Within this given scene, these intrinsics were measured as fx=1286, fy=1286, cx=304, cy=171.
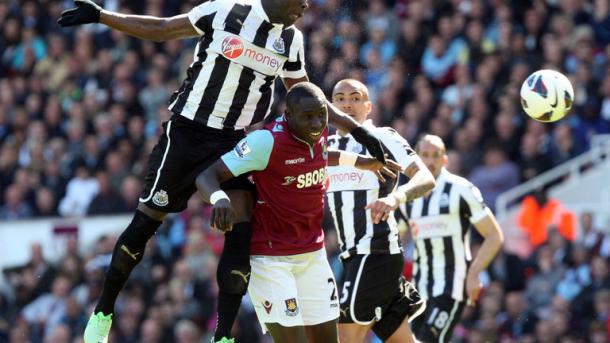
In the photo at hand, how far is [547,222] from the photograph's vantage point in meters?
14.9

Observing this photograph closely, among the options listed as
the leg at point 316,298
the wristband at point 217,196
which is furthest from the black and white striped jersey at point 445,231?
the wristband at point 217,196

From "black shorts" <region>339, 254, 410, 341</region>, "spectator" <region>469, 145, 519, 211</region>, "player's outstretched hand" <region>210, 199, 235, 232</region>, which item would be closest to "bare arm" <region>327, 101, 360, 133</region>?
"player's outstretched hand" <region>210, 199, 235, 232</region>

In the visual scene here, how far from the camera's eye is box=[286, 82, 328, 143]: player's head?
7.86m

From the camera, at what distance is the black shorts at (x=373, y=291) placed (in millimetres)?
9523

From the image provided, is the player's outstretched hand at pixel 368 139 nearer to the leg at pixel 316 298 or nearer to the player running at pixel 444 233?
the leg at pixel 316 298

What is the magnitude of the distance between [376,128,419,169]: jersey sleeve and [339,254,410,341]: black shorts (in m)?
0.86

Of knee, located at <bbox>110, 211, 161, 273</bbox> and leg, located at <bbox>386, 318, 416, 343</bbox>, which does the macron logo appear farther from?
leg, located at <bbox>386, 318, 416, 343</bbox>

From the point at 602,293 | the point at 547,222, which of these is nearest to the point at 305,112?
the point at 602,293

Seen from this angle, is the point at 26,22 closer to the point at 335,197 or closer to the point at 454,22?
the point at 454,22

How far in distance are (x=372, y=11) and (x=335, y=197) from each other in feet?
29.3

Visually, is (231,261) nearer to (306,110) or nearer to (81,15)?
(306,110)

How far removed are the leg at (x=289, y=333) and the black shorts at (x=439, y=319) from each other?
2.95 metres

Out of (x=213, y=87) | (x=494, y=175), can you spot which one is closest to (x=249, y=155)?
(x=213, y=87)

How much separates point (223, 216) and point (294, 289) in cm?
93
